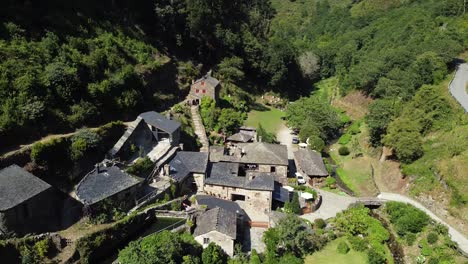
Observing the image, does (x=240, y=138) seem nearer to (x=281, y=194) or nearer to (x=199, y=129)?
(x=199, y=129)

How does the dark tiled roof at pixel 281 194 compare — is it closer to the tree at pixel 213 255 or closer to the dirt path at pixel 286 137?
the tree at pixel 213 255

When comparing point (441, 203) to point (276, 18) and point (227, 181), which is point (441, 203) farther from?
point (276, 18)

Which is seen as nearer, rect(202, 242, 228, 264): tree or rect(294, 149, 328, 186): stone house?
rect(202, 242, 228, 264): tree

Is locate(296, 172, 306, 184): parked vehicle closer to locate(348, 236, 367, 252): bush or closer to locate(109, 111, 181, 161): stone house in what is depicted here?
locate(348, 236, 367, 252): bush

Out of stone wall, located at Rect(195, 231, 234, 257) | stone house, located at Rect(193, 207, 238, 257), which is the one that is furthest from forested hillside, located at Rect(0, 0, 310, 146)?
stone wall, located at Rect(195, 231, 234, 257)

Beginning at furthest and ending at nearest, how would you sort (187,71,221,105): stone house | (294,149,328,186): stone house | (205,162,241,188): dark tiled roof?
(187,71,221,105): stone house < (294,149,328,186): stone house < (205,162,241,188): dark tiled roof

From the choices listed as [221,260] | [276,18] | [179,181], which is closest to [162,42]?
[179,181]

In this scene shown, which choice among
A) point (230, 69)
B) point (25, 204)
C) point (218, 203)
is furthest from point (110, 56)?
point (25, 204)
